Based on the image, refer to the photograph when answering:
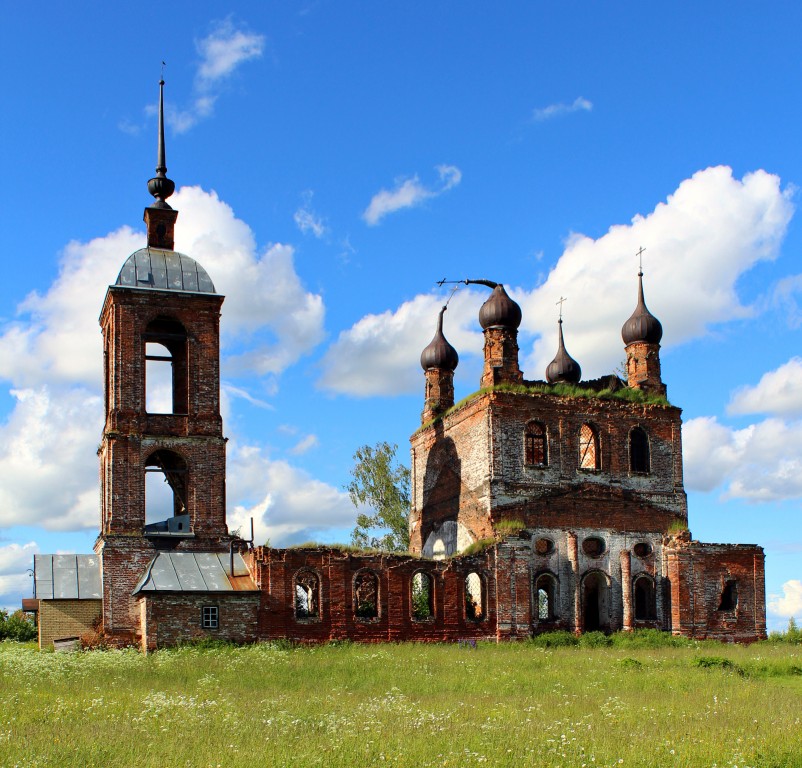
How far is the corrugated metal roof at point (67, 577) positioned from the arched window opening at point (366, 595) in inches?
251

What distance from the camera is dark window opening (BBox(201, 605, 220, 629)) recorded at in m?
25.6

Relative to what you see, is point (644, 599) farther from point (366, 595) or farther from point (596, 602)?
point (366, 595)

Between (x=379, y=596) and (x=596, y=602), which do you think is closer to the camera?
(x=379, y=596)

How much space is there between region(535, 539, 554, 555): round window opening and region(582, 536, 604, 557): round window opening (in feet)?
3.32

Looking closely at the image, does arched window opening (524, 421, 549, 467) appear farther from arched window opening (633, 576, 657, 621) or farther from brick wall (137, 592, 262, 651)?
brick wall (137, 592, 262, 651)

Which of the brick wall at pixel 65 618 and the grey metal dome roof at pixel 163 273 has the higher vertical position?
the grey metal dome roof at pixel 163 273

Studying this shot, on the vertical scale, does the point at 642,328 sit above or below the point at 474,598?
above

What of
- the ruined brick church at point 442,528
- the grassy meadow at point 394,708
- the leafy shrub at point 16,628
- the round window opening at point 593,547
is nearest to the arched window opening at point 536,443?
the ruined brick church at point 442,528

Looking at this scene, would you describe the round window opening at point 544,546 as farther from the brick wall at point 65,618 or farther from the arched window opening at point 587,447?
the brick wall at point 65,618

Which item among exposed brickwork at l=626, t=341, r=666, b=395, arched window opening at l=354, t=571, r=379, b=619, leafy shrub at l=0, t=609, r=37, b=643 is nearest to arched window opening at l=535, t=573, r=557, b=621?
arched window opening at l=354, t=571, r=379, b=619

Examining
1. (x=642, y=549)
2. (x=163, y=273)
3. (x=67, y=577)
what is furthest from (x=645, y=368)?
(x=67, y=577)

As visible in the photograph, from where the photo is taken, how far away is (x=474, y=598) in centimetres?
3042

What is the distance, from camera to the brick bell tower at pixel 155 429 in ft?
89.4

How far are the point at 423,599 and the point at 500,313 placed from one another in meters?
8.30
